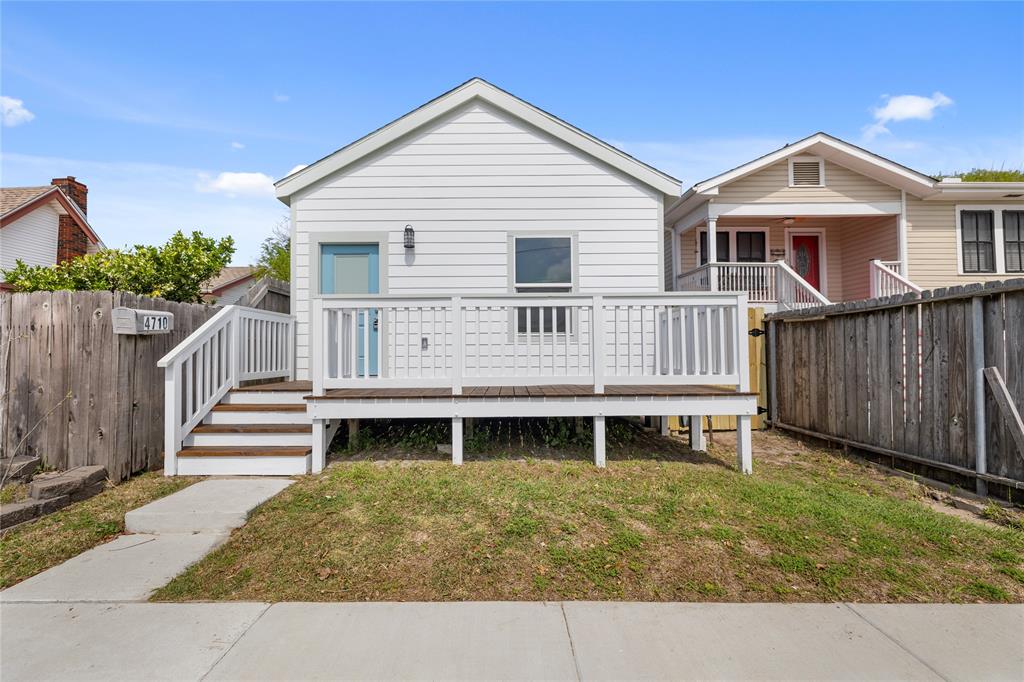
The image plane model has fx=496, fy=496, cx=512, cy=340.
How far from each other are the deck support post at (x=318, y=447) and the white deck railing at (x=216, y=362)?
131cm

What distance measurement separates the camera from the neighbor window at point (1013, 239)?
39.7ft

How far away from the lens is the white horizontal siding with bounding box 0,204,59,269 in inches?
573

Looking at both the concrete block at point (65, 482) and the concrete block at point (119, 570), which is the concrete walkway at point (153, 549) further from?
the concrete block at point (65, 482)

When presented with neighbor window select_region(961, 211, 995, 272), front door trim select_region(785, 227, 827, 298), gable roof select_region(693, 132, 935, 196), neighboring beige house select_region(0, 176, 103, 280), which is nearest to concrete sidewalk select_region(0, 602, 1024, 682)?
gable roof select_region(693, 132, 935, 196)

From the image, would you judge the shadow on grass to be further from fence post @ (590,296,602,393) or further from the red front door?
the red front door

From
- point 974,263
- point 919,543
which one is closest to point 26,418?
point 919,543

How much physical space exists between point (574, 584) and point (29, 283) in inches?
367

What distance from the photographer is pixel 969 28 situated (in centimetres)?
1012

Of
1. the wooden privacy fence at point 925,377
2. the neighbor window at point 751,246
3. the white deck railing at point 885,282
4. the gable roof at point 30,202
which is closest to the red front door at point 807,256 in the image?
the neighbor window at point 751,246

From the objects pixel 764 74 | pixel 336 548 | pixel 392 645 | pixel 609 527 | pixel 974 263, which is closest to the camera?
pixel 392 645

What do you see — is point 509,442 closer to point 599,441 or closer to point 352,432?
point 599,441

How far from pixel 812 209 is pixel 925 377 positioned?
838 cm

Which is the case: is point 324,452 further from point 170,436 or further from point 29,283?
point 29,283

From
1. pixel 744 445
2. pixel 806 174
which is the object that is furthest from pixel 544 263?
pixel 806 174
